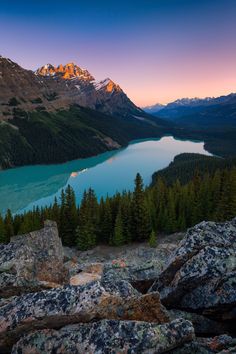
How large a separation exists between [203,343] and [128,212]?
211 ft

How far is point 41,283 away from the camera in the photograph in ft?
45.5

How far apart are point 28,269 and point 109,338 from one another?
32.4 feet

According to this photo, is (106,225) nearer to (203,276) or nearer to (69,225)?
(69,225)

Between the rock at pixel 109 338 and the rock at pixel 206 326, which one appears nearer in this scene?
the rock at pixel 109 338

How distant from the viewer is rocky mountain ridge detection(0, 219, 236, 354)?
8.47 meters

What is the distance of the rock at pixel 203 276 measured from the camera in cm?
1130

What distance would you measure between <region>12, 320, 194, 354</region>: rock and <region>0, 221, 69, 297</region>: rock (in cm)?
468

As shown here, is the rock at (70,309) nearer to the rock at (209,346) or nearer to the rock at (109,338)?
the rock at (109,338)

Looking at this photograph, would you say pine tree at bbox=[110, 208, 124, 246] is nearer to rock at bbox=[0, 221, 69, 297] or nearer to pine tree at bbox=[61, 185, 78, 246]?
pine tree at bbox=[61, 185, 78, 246]

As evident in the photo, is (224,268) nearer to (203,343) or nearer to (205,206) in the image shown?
(203,343)

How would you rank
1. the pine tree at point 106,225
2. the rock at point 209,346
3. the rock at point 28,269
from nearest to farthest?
the rock at point 209,346 → the rock at point 28,269 → the pine tree at point 106,225

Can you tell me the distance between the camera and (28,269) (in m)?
17.0

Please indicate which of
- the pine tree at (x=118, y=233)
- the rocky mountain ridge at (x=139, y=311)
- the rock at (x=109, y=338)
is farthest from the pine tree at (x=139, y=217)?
the rock at (x=109, y=338)

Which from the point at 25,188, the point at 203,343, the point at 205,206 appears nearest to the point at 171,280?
the point at 203,343
